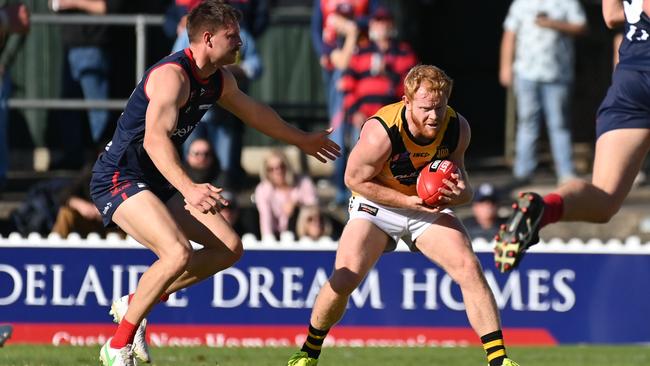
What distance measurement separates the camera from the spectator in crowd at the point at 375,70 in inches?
521

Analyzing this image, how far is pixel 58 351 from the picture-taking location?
34.2ft

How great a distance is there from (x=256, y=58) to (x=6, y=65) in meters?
2.60

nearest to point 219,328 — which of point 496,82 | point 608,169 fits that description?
point 608,169

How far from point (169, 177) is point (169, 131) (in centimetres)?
27

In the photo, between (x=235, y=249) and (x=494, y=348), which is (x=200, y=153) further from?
(x=494, y=348)

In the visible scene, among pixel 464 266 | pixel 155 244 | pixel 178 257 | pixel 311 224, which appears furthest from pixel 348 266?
pixel 311 224

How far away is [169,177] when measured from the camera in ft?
25.2

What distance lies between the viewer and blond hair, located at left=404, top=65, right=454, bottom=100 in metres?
7.83

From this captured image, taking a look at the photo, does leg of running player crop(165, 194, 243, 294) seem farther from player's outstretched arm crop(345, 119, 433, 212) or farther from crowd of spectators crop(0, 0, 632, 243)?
crowd of spectators crop(0, 0, 632, 243)

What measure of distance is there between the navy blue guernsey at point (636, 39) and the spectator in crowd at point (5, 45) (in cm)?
493

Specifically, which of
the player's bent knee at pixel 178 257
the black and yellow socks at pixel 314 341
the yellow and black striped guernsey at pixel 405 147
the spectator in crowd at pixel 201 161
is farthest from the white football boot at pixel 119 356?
the spectator in crowd at pixel 201 161

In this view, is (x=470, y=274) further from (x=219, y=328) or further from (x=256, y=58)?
(x=256, y=58)

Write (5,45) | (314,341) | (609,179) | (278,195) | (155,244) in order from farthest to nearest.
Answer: (5,45), (278,195), (314,341), (155,244), (609,179)

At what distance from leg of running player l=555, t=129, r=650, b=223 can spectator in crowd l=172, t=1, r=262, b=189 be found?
5.70 meters
